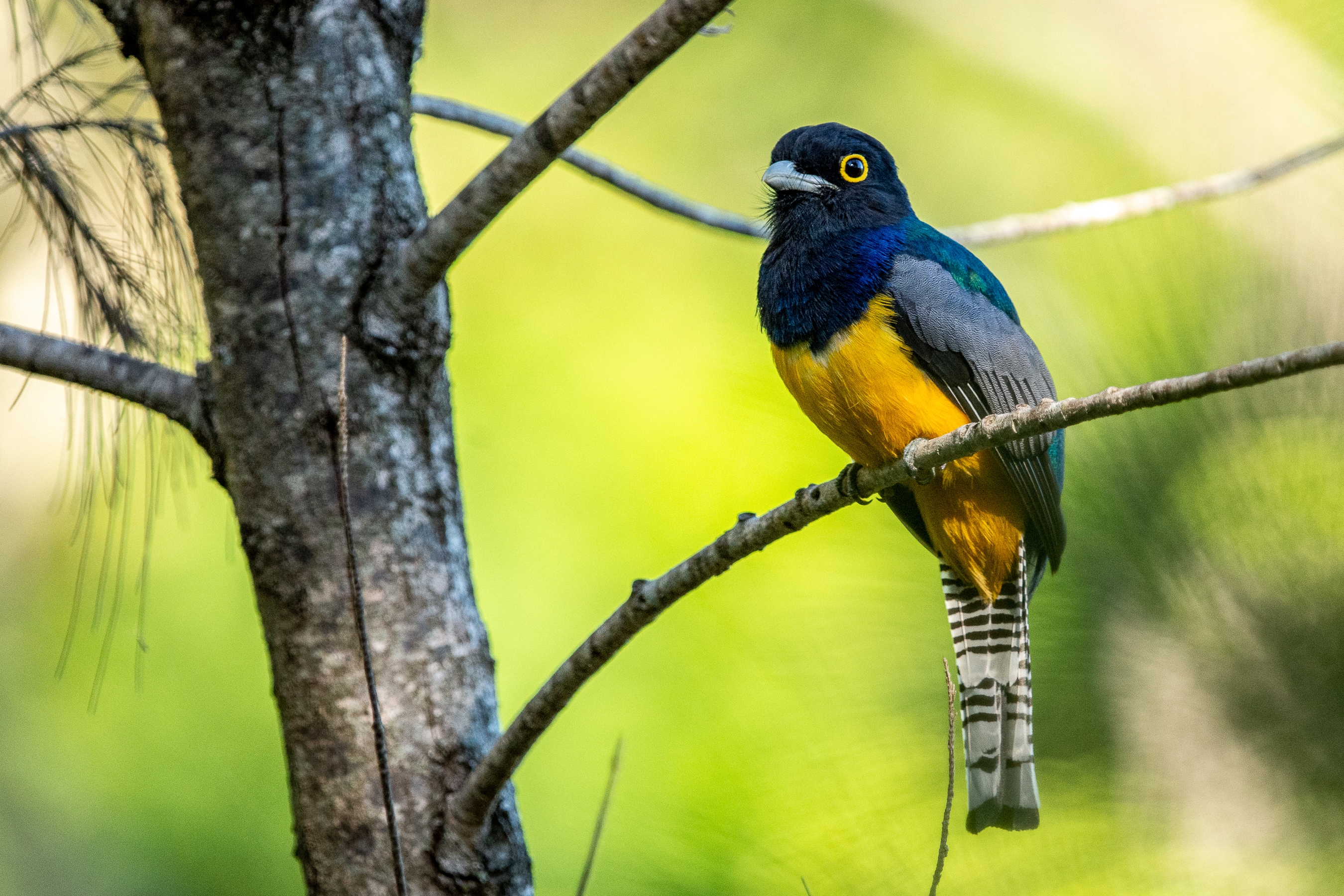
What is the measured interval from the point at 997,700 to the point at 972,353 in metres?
0.92

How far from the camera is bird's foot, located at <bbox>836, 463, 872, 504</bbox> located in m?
2.28

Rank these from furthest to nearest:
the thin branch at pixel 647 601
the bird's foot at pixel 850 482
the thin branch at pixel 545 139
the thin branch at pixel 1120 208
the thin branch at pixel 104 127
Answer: the thin branch at pixel 1120 208 < the thin branch at pixel 104 127 < the bird's foot at pixel 850 482 < the thin branch at pixel 647 601 < the thin branch at pixel 545 139

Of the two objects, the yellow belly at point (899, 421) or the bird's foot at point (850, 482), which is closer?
the bird's foot at point (850, 482)

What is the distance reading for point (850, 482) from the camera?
262 centimetres

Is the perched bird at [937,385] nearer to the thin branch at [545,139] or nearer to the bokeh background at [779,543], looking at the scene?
the bokeh background at [779,543]

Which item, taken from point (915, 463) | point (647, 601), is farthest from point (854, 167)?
point (647, 601)

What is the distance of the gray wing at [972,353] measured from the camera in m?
2.92

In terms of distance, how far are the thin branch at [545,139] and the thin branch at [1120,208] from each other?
1.75 metres

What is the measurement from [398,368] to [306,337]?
0.59 ft

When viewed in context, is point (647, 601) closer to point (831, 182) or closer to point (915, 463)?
point (915, 463)

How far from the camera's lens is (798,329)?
303 centimetres

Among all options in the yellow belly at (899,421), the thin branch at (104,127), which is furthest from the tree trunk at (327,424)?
the yellow belly at (899,421)

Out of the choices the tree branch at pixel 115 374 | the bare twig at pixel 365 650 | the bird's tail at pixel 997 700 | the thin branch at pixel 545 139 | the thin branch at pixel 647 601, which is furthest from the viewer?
the bird's tail at pixel 997 700

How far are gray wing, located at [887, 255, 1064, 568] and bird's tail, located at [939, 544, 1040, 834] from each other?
11.5 inches
